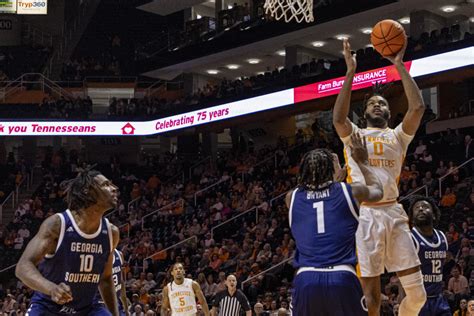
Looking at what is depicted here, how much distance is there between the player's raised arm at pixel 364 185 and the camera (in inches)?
219

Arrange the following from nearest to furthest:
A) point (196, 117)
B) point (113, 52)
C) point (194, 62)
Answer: point (196, 117), point (194, 62), point (113, 52)

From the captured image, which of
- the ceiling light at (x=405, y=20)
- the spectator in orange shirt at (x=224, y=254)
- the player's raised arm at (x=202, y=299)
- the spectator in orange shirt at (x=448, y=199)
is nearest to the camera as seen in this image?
the player's raised arm at (x=202, y=299)

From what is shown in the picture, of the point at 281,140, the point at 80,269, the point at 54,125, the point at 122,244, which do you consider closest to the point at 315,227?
the point at 80,269

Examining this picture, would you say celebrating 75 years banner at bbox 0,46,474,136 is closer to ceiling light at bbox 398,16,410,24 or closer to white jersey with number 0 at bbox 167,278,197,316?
ceiling light at bbox 398,16,410,24

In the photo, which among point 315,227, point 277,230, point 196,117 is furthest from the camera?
point 196,117

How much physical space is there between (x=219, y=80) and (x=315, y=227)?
1170 inches

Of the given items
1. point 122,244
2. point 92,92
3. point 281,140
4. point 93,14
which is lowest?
point 122,244

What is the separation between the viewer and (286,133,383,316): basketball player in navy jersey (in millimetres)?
5406

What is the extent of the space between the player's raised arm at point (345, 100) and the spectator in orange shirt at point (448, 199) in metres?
12.1

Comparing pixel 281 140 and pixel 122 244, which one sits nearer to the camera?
pixel 122 244

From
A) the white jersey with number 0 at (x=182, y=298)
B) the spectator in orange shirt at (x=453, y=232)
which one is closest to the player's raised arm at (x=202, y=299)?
the white jersey with number 0 at (x=182, y=298)

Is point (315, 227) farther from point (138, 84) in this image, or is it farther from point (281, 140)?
point (138, 84)

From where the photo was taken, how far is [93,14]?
3828cm

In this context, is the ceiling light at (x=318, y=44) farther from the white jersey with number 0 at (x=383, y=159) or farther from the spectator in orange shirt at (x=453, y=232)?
the white jersey with number 0 at (x=383, y=159)
